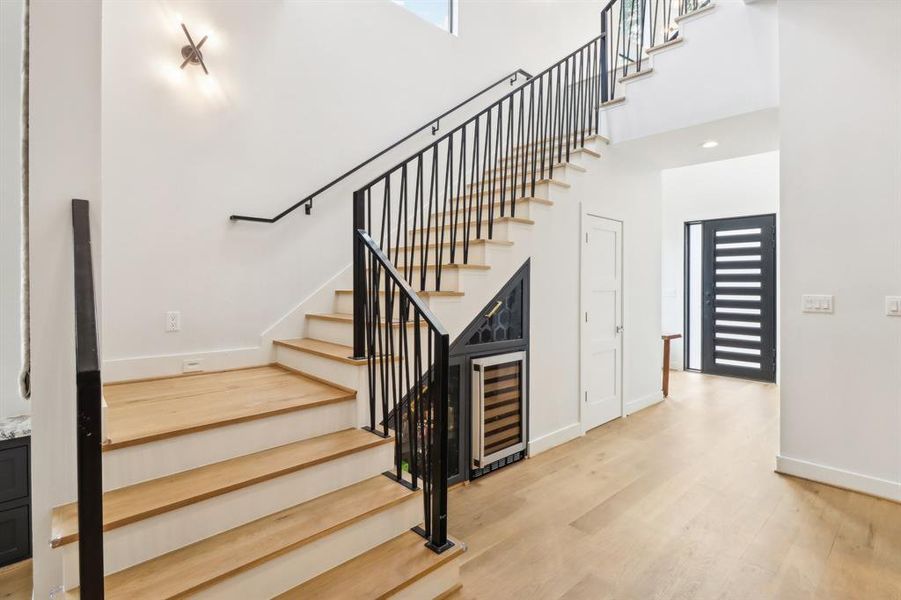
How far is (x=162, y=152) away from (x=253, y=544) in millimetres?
A: 2384

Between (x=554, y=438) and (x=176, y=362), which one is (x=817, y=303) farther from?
(x=176, y=362)

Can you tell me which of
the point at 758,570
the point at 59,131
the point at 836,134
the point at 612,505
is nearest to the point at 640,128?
the point at 836,134

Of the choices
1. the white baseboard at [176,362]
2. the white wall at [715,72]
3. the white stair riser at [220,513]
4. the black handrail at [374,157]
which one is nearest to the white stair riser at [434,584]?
the white stair riser at [220,513]

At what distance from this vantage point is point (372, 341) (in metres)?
2.39

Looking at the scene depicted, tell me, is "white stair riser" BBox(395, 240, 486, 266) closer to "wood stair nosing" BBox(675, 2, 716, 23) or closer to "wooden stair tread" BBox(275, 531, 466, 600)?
"wooden stair tread" BBox(275, 531, 466, 600)

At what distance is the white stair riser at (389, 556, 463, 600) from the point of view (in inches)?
68.9

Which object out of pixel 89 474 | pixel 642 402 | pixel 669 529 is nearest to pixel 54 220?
pixel 89 474

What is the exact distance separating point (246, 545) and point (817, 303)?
360 centimetres

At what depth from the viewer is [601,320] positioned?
4262mm

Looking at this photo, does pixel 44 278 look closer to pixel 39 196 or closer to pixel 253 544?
pixel 39 196

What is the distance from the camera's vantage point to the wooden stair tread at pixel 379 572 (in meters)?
1.67

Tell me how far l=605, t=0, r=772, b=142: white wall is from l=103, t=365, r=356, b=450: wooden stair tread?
132 inches

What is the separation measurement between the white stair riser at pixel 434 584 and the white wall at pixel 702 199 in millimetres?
6101

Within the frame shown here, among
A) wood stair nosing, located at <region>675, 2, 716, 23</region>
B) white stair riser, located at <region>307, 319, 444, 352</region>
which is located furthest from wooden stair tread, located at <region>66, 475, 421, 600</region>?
wood stair nosing, located at <region>675, 2, 716, 23</region>
